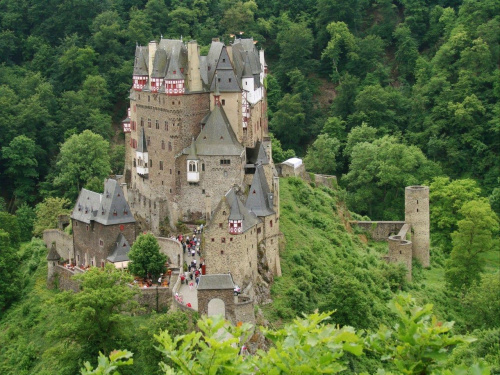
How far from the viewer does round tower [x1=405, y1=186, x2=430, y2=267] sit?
69.5 metres

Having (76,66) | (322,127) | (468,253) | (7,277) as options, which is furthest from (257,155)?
(76,66)

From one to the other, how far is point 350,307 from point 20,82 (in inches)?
2053

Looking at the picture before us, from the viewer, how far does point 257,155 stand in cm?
5809

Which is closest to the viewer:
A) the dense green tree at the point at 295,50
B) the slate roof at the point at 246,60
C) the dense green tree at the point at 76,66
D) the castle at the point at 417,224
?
the slate roof at the point at 246,60

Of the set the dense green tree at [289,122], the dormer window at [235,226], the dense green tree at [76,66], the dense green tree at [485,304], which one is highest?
the dense green tree at [76,66]

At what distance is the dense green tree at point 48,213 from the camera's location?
70.4 m

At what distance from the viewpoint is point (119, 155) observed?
8375 centimetres

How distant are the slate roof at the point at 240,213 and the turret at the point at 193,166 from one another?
18.3 feet

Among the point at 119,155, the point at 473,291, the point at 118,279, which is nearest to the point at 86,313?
the point at 118,279

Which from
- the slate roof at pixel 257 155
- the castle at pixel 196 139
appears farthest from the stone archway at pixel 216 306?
the slate roof at pixel 257 155

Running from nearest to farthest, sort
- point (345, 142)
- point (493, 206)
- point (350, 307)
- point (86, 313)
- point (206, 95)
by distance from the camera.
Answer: point (86, 313) → point (350, 307) → point (206, 95) → point (493, 206) → point (345, 142)

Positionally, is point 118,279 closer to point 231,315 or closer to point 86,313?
point 86,313

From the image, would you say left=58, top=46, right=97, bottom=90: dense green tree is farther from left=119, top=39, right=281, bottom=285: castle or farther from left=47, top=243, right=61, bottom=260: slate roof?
left=47, top=243, right=61, bottom=260: slate roof

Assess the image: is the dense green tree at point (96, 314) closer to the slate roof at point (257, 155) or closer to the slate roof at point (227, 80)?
the slate roof at point (257, 155)
